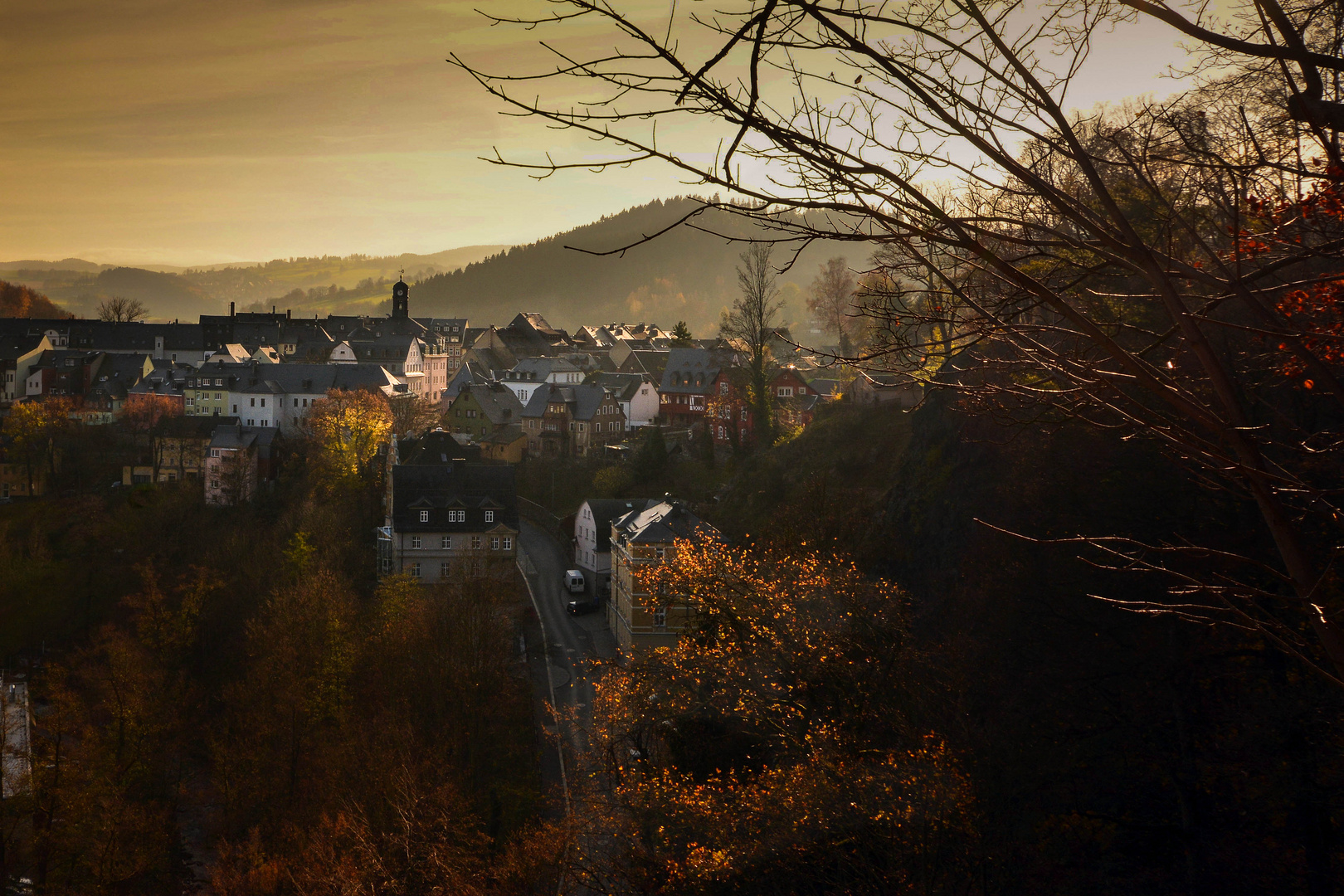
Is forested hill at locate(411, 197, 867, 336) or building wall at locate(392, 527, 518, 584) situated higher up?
forested hill at locate(411, 197, 867, 336)

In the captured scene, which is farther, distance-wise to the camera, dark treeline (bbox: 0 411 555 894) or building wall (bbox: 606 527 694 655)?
building wall (bbox: 606 527 694 655)

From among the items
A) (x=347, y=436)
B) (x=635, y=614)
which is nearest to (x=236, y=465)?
(x=347, y=436)

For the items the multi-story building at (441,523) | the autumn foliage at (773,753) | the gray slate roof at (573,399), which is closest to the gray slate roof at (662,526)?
the multi-story building at (441,523)

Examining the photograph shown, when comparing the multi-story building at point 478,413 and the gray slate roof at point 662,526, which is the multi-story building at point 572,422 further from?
the gray slate roof at point 662,526

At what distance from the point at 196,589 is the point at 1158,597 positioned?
3155cm

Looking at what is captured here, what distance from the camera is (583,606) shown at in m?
32.3

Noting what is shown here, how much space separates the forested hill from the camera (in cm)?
13988

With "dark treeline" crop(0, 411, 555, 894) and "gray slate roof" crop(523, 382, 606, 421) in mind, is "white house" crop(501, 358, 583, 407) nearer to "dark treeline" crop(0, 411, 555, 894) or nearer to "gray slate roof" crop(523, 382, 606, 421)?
"gray slate roof" crop(523, 382, 606, 421)

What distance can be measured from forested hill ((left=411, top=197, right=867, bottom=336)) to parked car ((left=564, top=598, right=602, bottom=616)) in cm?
10372

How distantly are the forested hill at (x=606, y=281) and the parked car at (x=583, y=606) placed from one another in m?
104

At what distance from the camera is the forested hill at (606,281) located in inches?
5507

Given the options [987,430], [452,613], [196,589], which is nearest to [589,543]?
[452,613]

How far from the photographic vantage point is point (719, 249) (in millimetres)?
143875

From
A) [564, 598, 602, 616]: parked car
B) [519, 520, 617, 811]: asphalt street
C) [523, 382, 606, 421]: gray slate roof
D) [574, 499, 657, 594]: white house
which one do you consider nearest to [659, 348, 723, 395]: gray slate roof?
[523, 382, 606, 421]: gray slate roof
